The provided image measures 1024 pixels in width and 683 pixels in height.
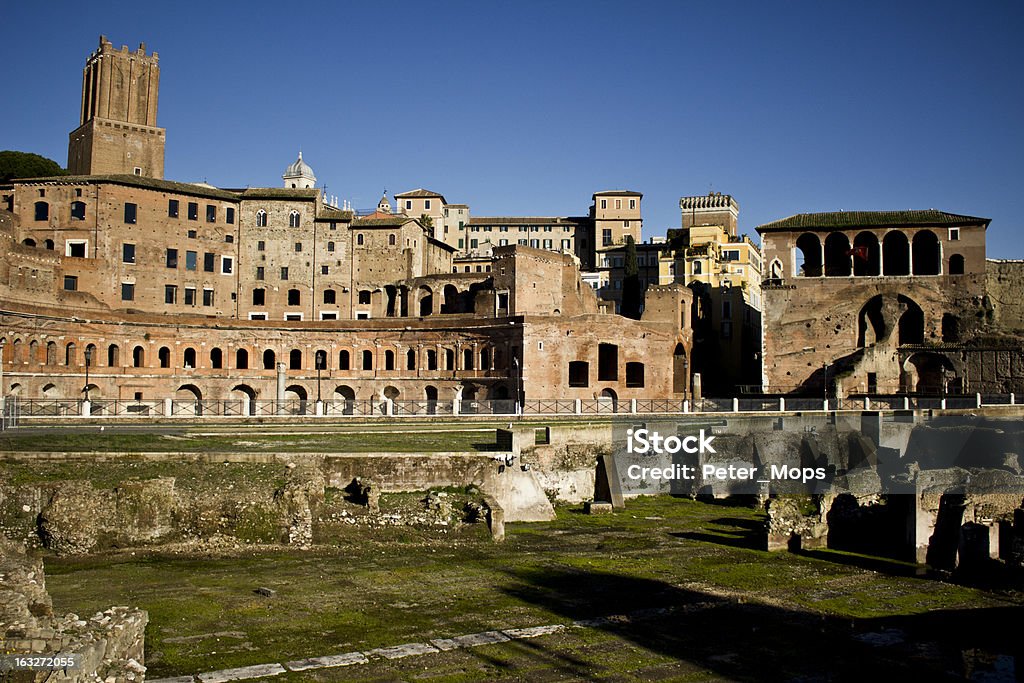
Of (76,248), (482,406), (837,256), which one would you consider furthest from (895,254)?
(76,248)

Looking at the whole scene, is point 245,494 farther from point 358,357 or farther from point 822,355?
point 822,355

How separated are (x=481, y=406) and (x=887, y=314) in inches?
1236

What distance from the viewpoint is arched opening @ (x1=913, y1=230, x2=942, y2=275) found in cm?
6544

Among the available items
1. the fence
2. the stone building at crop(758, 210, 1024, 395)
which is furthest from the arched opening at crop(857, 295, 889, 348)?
the fence

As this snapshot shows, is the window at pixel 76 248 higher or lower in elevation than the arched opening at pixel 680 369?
higher

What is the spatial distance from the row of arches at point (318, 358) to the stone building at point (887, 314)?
1989cm

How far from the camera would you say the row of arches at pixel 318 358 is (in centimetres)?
5625

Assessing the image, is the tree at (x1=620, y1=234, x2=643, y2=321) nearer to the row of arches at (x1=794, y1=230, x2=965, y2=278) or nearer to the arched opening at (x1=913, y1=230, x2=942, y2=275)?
the row of arches at (x1=794, y1=230, x2=965, y2=278)

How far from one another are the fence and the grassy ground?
20252 millimetres

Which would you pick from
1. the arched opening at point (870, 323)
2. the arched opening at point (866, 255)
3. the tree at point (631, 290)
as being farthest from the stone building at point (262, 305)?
the arched opening at point (866, 255)

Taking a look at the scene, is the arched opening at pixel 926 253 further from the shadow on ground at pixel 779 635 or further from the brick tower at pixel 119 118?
the brick tower at pixel 119 118

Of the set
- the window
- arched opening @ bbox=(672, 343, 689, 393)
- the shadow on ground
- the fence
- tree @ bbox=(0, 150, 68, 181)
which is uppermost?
tree @ bbox=(0, 150, 68, 181)

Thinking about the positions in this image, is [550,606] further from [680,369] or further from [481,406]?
[680,369]

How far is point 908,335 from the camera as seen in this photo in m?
64.4
